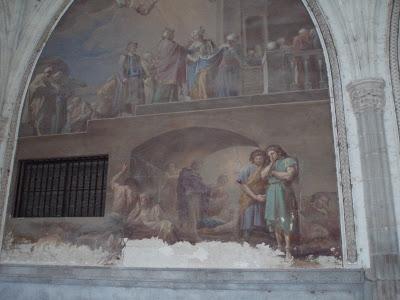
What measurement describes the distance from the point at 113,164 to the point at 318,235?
419 cm

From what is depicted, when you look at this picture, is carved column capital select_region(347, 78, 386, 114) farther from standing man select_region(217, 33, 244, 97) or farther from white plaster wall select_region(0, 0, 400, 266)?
standing man select_region(217, 33, 244, 97)

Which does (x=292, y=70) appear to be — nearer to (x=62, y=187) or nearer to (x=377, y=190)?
(x=377, y=190)

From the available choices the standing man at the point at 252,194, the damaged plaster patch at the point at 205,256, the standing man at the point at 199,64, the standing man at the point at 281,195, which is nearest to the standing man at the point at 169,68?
the standing man at the point at 199,64

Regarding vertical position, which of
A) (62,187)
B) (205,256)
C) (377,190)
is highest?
(62,187)

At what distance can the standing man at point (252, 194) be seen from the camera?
916cm

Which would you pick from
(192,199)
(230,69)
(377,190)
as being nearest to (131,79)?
(230,69)

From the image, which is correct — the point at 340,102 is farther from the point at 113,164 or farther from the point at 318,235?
the point at 113,164

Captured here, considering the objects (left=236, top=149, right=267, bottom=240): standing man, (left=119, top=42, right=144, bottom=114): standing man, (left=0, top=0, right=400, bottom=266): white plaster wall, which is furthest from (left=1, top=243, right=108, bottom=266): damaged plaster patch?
(left=119, top=42, right=144, bottom=114): standing man

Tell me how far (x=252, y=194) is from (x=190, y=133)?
1.74 metres

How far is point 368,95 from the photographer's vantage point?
353 inches

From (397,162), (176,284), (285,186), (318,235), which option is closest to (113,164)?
(176,284)

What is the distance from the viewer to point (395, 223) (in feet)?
27.0

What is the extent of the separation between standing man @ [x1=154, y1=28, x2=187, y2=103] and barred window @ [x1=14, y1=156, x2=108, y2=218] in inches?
71.3

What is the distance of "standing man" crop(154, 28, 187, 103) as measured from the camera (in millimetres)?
10562
